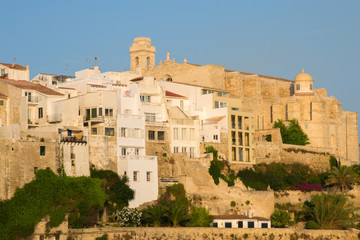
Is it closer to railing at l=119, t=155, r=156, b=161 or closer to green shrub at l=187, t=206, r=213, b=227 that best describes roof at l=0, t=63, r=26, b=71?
railing at l=119, t=155, r=156, b=161

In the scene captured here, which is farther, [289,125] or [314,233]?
[289,125]

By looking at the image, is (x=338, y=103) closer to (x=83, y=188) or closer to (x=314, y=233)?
(x=314, y=233)

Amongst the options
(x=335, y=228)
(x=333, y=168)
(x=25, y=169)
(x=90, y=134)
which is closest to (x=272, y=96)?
(x=333, y=168)

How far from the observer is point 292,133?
84.2m

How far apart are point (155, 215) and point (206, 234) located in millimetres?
3903

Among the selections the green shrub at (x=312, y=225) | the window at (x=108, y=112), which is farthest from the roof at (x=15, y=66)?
the green shrub at (x=312, y=225)

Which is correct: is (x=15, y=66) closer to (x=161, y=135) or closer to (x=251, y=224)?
(x=161, y=135)

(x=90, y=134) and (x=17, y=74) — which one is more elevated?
(x=17, y=74)

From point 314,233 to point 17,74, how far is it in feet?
96.2

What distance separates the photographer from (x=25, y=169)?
191 feet

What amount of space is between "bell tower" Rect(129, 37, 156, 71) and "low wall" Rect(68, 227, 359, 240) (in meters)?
40.1

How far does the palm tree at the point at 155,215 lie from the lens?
62.2 m

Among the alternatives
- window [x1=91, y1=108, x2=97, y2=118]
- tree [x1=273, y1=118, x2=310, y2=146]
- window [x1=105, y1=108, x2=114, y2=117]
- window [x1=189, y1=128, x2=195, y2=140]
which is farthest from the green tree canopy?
tree [x1=273, y1=118, x2=310, y2=146]

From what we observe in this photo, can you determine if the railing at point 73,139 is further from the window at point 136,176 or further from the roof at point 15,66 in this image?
the roof at point 15,66
